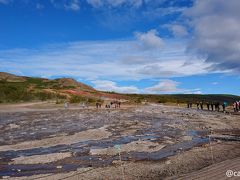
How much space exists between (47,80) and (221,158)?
135532 mm

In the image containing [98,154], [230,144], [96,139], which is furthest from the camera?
[96,139]

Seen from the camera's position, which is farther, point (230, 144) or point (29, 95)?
point (29, 95)

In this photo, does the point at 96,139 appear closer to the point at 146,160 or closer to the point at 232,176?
the point at 146,160

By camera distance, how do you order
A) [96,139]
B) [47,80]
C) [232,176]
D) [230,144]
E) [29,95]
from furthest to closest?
[47,80], [29,95], [96,139], [230,144], [232,176]

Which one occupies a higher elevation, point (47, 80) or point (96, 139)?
point (47, 80)

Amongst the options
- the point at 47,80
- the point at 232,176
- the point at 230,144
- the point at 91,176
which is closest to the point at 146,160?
the point at 91,176

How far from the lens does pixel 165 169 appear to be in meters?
16.7

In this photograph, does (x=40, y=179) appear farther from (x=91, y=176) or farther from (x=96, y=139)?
(x=96, y=139)

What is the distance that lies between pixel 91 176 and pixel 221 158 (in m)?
6.95

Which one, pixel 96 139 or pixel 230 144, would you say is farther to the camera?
pixel 96 139

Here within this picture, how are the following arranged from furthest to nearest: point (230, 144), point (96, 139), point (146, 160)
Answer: point (96, 139) < point (230, 144) < point (146, 160)

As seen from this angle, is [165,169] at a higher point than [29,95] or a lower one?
lower

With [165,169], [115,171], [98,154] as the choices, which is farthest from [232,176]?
[98,154]

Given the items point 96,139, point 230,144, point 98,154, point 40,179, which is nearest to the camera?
point 40,179
